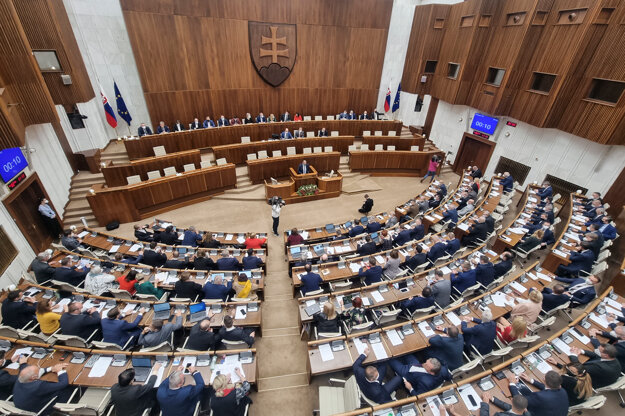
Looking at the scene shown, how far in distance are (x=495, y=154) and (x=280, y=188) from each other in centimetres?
1106

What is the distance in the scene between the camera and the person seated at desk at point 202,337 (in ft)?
15.7

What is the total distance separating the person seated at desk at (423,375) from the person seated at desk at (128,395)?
3.81m

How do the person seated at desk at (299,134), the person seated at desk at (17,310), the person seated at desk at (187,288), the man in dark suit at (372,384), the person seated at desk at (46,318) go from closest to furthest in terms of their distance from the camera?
1. the man in dark suit at (372,384)
2. the person seated at desk at (46,318)
3. the person seated at desk at (17,310)
4. the person seated at desk at (187,288)
5. the person seated at desk at (299,134)

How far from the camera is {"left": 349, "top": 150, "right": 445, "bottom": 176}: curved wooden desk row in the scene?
47.4 feet

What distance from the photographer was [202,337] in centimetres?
482

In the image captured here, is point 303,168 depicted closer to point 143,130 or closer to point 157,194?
point 157,194

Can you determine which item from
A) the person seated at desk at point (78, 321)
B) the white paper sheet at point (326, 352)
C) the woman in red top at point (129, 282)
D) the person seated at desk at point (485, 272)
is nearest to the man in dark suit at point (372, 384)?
the white paper sheet at point (326, 352)

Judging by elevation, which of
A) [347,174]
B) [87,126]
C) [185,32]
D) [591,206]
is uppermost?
[185,32]

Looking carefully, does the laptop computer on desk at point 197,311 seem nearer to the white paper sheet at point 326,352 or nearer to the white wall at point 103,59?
the white paper sheet at point 326,352

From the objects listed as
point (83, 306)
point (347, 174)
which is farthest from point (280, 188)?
point (83, 306)

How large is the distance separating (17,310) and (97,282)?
4.04ft

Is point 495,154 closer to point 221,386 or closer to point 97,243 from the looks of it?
point 221,386

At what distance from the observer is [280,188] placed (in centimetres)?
1170

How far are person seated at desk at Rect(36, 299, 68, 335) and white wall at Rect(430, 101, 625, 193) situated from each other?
16.7m
